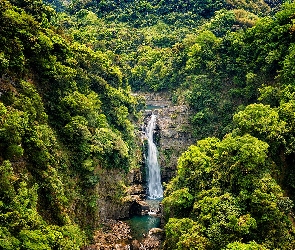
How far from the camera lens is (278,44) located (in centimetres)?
2888

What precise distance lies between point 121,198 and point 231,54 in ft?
58.8

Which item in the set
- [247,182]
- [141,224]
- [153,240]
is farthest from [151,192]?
[247,182]

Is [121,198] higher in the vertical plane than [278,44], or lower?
lower

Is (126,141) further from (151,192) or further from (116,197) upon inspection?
(116,197)

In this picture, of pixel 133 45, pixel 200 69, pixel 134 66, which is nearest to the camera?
pixel 200 69

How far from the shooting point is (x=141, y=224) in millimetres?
27219

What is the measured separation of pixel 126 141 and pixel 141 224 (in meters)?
7.57

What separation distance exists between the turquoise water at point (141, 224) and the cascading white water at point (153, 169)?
4.51m

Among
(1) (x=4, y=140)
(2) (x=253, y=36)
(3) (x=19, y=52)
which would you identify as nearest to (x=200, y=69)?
(2) (x=253, y=36)

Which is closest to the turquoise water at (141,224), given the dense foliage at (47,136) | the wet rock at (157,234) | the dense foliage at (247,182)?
the wet rock at (157,234)

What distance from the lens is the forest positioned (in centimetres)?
1712

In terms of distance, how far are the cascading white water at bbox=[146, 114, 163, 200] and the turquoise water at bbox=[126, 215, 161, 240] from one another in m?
4.51

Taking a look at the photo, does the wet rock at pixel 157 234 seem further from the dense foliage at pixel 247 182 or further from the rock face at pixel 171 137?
the rock face at pixel 171 137

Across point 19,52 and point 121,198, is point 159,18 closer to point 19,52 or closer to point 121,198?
point 121,198
